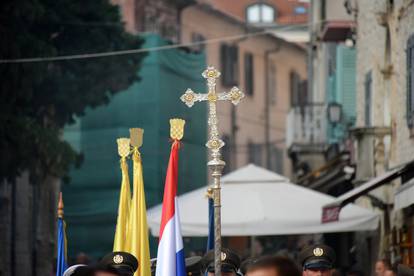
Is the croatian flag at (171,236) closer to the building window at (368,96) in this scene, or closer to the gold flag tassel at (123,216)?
the gold flag tassel at (123,216)

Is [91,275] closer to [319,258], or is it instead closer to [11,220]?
[319,258]

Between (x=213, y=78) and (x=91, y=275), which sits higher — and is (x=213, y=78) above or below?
above

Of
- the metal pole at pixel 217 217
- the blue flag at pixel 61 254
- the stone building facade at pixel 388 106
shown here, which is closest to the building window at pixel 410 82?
the stone building facade at pixel 388 106

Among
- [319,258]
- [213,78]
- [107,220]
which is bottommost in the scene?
[107,220]

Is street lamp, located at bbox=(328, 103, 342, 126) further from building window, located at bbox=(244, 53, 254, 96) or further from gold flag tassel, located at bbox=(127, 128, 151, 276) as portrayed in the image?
building window, located at bbox=(244, 53, 254, 96)

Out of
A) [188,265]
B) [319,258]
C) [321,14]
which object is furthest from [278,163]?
[319,258]

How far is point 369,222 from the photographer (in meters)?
21.5

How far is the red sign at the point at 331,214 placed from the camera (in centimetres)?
2080

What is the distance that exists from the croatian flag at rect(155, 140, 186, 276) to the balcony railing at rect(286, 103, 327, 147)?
2733 centimetres

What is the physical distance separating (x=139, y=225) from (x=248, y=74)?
4485 cm

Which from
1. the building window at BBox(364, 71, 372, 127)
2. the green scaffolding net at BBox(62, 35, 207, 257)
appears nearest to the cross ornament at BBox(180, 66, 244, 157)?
the building window at BBox(364, 71, 372, 127)

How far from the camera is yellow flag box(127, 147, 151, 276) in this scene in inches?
580

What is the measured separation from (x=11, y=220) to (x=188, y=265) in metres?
25.7

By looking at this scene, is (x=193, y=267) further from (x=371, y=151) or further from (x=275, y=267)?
(x=371, y=151)
